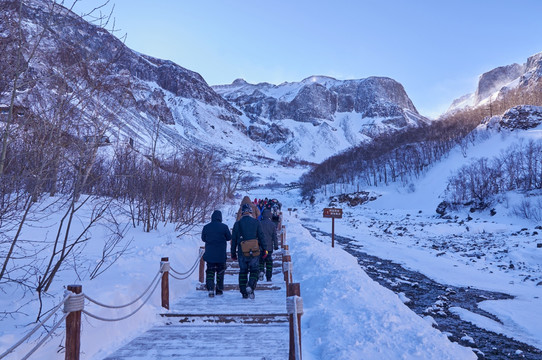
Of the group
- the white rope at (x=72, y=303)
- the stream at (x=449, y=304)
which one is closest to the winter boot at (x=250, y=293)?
the white rope at (x=72, y=303)

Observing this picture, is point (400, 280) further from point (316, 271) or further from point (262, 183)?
point (262, 183)

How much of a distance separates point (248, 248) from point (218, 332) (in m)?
2.19

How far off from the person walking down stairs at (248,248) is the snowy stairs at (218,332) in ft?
1.04

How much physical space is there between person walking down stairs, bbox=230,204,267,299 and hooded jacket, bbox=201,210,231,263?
0.30m

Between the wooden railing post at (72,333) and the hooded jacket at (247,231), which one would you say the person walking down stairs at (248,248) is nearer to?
the hooded jacket at (247,231)

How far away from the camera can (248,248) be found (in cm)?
706

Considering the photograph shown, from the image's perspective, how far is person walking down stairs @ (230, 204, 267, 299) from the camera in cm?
706

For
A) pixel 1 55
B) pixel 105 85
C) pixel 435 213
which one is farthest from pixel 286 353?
pixel 435 213

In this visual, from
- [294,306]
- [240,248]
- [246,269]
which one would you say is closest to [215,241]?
[240,248]

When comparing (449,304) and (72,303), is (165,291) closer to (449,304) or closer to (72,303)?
(72,303)

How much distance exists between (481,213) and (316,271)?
2874cm

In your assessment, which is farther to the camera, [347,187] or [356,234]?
[347,187]

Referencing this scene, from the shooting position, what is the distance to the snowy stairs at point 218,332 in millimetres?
4320

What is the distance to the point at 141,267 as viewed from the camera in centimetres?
727
